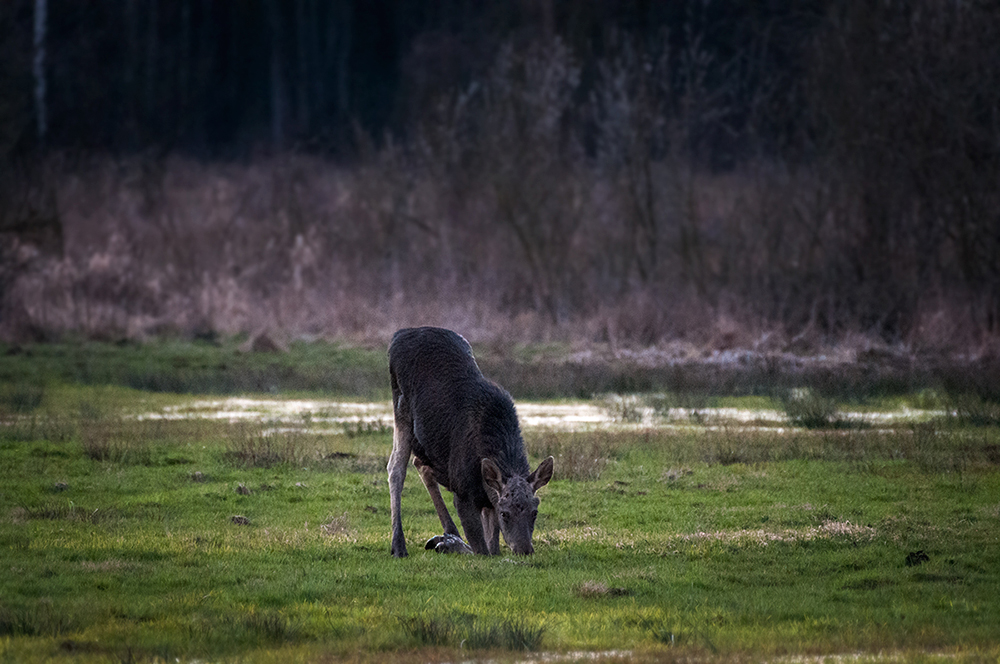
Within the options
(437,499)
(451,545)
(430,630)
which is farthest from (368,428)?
(430,630)

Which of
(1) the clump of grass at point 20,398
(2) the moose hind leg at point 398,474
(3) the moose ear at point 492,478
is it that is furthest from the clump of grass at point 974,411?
(1) the clump of grass at point 20,398

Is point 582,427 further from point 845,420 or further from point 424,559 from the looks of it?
point 424,559

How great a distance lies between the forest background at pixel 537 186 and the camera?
34594mm

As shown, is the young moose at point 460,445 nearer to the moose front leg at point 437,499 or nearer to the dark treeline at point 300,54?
the moose front leg at point 437,499

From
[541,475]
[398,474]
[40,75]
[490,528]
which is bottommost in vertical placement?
[490,528]

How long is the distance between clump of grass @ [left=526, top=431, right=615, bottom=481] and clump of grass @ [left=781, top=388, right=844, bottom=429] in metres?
3.54

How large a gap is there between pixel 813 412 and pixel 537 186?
2362cm

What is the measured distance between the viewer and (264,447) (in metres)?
18.5

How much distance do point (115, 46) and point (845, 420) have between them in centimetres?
5441

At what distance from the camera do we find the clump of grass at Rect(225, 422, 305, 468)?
1770cm

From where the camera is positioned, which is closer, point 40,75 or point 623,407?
point 623,407

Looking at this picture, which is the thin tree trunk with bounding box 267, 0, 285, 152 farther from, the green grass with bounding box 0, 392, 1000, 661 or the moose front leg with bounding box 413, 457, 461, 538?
the moose front leg with bounding box 413, 457, 461, 538

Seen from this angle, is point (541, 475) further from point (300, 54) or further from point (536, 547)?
point (300, 54)

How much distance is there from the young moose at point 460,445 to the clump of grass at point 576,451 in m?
4.20
